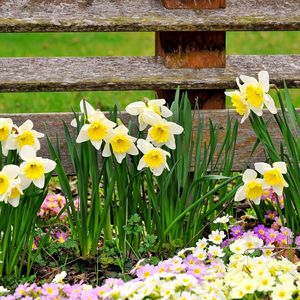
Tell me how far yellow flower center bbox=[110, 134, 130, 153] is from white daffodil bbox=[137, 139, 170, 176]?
5 cm

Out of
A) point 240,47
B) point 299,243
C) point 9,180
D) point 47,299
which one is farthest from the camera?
point 240,47

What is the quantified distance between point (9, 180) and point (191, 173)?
991 millimetres

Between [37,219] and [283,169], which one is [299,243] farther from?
[37,219]

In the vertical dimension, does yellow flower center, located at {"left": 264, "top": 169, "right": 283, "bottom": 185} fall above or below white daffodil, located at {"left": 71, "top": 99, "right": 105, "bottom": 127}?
below

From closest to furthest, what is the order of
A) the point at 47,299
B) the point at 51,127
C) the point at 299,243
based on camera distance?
the point at 47,299 < the point at 299,243 < the point at 51,127

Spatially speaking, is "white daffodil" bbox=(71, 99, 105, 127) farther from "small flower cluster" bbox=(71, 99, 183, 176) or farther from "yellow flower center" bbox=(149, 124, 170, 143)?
"yellow flower center" bbox=(149, 124, 170, 143)

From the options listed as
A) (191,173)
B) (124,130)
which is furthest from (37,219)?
(191,173)

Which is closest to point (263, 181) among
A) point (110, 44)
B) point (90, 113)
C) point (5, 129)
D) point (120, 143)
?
point (120, 143)

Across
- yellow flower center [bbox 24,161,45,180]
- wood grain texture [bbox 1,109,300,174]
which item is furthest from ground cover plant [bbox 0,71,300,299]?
wood grain texture [bbox 1,109,300,174]

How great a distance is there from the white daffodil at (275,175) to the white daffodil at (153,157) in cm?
32

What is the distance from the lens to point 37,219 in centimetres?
330

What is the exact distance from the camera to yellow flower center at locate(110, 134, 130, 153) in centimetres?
312

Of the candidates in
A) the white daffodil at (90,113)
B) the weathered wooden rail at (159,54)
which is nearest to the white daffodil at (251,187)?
the white daffodil at (90,113)

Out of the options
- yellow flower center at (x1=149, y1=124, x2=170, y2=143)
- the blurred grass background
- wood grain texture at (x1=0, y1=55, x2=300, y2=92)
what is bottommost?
the blurred grass background
